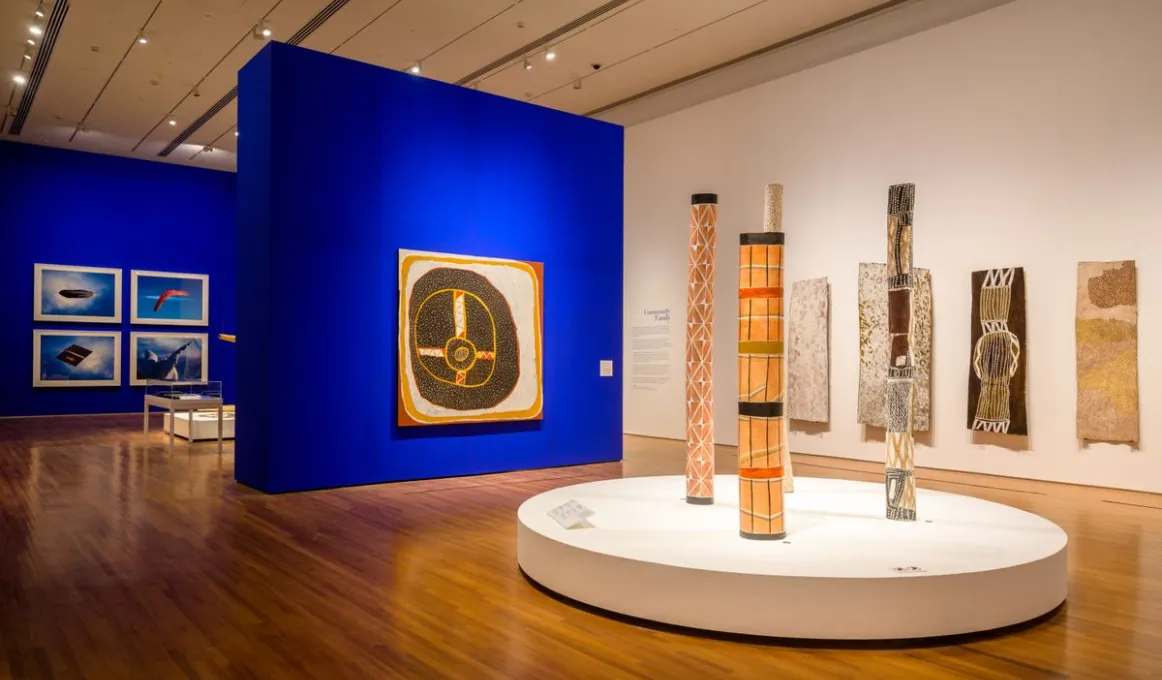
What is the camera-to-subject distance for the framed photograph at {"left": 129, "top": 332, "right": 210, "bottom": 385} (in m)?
15.6

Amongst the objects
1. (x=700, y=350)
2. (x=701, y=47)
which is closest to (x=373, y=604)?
(x=700, y=350)

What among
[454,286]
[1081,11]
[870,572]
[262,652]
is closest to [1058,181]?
[1081,11]

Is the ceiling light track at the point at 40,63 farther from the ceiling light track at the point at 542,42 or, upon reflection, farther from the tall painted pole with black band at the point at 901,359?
the tall painted pole with black band at the point at 901,359

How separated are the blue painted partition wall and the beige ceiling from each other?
1864 millimetres

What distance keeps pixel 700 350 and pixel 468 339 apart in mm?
3451

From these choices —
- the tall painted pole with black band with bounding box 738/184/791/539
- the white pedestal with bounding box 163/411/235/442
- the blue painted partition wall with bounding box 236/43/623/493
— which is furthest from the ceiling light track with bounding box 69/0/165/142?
the tall painted pole with black band with bounding box 738/184/791/539

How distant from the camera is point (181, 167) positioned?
1641 centimetres

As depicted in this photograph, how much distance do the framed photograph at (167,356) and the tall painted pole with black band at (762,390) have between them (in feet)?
45.2

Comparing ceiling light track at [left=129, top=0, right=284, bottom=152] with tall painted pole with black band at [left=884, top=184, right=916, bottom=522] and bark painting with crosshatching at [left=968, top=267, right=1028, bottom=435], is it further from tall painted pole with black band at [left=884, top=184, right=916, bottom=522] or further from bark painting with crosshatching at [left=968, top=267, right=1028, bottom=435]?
bark painting with crosshatching at [left=968, top=267, right=1028, bottom=435]

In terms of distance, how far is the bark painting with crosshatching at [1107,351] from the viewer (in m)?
7.29

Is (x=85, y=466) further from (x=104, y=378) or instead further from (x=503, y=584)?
(x=104, y=378)

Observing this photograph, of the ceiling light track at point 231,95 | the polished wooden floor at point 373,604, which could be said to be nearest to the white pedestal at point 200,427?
the polished wooden floor at point 373,604

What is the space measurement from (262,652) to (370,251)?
4.65 metres

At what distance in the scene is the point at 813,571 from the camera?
323 centimetres
